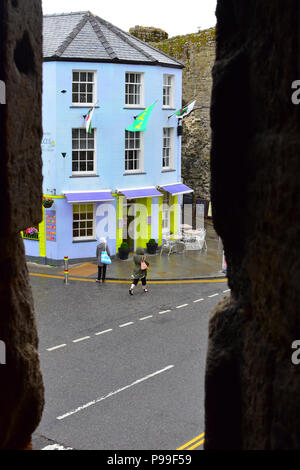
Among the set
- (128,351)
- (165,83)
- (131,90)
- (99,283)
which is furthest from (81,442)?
(165,83)

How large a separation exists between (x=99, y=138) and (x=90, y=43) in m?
3.31

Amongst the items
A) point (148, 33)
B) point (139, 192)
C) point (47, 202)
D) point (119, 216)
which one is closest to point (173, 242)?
point (139, 192)

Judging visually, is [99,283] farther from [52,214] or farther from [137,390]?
[137,390]

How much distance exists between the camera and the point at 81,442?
1123 centimetres

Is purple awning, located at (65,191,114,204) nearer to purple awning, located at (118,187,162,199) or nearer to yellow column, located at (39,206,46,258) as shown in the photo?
purple awning, located at (118,187,162,199)

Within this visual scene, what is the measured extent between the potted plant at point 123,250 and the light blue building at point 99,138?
436 millimetres

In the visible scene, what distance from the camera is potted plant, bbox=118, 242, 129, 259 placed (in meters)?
26.1

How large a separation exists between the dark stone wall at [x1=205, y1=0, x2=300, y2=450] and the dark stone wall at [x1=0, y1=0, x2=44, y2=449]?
1.21 m

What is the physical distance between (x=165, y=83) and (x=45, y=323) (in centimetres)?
1303

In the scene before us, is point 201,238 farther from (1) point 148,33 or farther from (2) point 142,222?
(1) point 148,33

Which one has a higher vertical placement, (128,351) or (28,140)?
(28,140)

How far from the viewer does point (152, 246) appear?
90.1 ft

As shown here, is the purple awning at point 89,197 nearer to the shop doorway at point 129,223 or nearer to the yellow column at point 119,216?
the yellow column at point 119,216

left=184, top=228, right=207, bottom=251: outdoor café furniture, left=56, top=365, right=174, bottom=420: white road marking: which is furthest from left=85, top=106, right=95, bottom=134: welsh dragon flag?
left=56, top=365, right=174, bottom=420: white road marking
